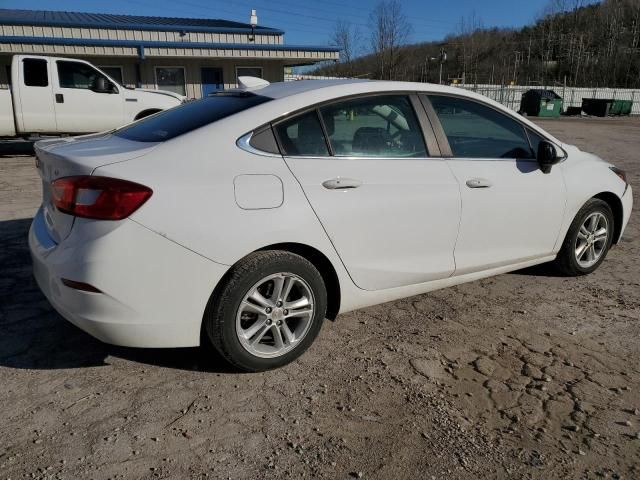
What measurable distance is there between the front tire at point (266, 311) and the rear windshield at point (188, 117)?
0.83 metres

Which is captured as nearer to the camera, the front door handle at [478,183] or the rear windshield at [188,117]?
the rear windshield at [188,117]

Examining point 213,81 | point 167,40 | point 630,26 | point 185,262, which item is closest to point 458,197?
point 185,262

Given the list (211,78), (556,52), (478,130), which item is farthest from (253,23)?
(556,52)

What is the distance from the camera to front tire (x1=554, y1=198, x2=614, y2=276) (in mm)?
4270

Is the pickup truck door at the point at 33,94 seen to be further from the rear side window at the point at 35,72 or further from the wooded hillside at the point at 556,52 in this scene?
the wooded hillside at the point at 556,52

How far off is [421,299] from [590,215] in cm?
162

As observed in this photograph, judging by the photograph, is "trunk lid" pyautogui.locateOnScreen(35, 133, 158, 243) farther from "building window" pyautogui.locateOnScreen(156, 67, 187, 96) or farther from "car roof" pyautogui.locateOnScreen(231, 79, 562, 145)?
"building window" pyautogui.locateOnScreen(156, 67, 187, 96)

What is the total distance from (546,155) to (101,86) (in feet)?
36.1

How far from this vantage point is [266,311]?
9.26 ft

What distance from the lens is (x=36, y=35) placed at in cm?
2064

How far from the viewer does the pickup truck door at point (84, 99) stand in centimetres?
1188

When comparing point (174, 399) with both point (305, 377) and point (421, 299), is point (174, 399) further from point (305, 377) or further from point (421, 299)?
point (421, 299)

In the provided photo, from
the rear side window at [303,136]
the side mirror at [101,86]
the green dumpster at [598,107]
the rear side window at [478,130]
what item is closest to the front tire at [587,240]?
the rear side window at [478,130]

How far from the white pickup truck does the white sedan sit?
974cm
